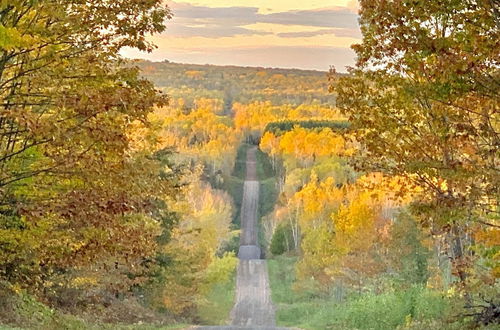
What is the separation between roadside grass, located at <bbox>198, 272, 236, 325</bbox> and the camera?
4312 centimetres

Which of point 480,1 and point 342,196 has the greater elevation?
point 480,1

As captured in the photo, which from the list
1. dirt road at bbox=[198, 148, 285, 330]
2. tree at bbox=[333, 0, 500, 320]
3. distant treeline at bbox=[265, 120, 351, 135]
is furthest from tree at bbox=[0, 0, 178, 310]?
distant treeline at bbox=[265, 120, 351, 135]

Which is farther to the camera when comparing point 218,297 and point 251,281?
point 251,281

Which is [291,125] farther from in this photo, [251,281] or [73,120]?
[73,120]

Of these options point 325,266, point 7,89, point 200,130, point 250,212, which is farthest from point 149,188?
point 200,130

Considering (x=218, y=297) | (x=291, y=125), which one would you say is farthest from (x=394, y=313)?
(x=291, y=125)

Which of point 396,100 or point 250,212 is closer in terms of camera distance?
point 396,100

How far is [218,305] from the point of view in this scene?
175 ft

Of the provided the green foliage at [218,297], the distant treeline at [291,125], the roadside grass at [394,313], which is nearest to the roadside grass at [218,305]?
the green foliage at [218,297]

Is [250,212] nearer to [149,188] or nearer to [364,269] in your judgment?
[364,269]

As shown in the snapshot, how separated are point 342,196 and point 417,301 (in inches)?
1769

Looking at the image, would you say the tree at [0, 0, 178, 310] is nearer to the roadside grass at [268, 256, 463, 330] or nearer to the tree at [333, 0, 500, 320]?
the tree at [333, 0, 500, 320]

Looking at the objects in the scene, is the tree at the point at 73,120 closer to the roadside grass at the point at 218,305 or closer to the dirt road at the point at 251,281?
the dirt road at the point at 251,281

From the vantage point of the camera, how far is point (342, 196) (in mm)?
69188
